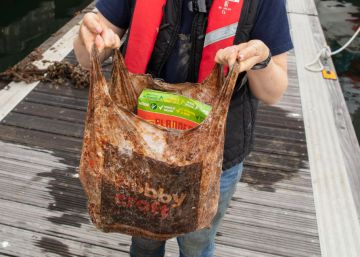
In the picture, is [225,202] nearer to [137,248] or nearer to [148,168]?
[137,248]

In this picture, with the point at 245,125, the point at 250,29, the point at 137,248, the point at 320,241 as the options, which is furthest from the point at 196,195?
the point at 320,241

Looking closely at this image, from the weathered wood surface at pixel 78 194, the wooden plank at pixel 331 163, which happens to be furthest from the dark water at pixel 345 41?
the weathered wood surface at pixel 78 194

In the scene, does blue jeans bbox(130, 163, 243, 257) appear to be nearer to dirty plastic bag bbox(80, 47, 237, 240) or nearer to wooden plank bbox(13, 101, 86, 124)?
dirty plastic bag bbox(80, 47, 237, 240)

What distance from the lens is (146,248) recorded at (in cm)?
216

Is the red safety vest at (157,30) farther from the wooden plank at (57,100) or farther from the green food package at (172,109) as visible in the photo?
the wooden plank at (57,100)

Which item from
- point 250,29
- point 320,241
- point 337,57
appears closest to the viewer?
point 250,29

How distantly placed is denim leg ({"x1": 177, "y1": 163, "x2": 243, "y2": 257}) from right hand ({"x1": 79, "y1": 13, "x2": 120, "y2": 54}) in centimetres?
81

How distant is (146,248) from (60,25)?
8.25 metres

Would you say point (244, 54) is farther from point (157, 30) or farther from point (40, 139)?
point (40, 139)

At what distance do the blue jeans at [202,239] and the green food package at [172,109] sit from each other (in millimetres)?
428

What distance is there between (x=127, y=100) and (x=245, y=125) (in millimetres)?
535

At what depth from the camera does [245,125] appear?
6.01 ft

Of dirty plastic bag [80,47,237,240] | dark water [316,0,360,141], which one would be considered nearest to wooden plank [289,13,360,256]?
dirty plastic bag [80,47,237,240]

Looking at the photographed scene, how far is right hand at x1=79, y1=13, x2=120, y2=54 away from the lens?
147 centimetres
